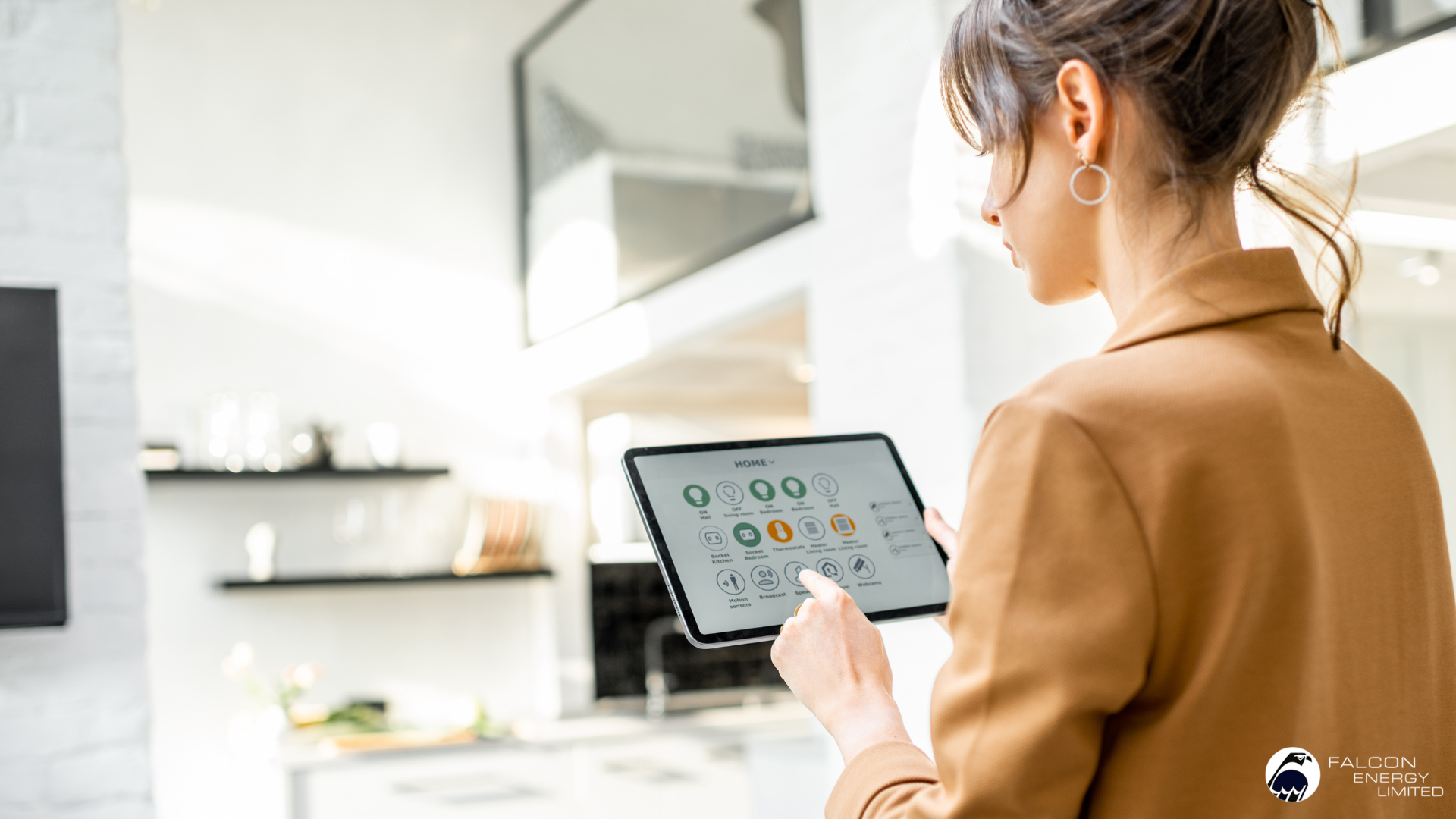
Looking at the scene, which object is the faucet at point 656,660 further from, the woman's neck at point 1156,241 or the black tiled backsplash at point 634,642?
the woman's neck at point 1156,241

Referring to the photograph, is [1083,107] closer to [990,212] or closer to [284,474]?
[990,212]

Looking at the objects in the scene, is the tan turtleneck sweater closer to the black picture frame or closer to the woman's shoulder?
the woman's shoulder

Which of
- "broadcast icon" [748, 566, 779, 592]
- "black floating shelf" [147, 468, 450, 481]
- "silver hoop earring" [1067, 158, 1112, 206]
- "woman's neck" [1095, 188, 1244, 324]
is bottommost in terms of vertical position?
"broadcast icon" [748, 566, 779, 592]

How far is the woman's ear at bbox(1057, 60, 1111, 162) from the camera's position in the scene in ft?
2.06

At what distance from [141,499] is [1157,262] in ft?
6.01

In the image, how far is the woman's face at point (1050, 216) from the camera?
26.0 inches

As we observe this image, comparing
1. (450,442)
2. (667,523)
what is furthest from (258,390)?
(667,523)

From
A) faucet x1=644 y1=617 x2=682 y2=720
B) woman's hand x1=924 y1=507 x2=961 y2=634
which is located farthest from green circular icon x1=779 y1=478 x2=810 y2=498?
A: faucet x1=644 y1=617 x2=682 y2=720

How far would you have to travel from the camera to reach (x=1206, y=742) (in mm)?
571

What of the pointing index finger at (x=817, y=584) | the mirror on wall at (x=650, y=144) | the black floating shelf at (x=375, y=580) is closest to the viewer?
the pointing index finger at (x=817, y=584)

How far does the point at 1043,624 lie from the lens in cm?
55

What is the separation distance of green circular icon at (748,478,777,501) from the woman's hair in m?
0.35

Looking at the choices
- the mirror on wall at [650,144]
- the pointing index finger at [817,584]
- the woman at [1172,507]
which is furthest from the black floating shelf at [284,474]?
the woman at [1172,507]

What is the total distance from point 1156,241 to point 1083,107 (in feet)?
0.27
